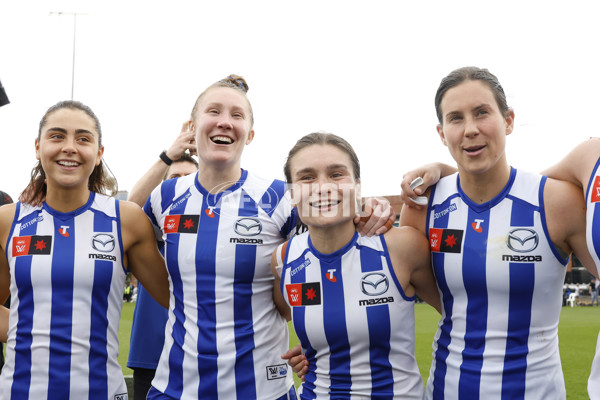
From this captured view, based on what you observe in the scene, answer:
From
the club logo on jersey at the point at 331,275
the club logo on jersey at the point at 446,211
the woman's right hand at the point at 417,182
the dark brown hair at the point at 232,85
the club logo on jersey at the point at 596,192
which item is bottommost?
the club logo on jersey at the point at 331,275

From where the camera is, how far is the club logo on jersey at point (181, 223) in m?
2.86

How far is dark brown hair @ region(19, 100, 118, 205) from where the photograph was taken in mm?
2955

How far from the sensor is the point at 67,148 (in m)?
2.79

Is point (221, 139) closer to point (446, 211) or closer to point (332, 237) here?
point (332, 237)

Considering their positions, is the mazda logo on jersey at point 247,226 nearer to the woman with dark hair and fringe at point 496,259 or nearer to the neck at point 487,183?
the woman with dark hair and fringe at point 496,259

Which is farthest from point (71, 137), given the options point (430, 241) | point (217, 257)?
point (430, 241)

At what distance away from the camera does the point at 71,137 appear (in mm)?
2836

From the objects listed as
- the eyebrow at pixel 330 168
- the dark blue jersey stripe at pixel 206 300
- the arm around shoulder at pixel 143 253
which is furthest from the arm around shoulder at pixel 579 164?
the arm around shoulder at pixel 143 253

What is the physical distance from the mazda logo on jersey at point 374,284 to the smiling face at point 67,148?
5.19ft

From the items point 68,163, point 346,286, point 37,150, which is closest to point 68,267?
point 68,163

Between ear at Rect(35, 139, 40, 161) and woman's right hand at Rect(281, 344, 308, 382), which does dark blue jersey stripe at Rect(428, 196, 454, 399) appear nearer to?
woman's right hand at Rect(281, 344, 308, 382)

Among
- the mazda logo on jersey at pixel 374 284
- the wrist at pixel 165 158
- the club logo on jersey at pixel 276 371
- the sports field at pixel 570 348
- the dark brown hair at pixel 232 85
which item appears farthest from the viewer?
the sports field at pixel 570 348

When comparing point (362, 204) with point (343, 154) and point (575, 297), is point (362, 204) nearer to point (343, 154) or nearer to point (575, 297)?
point (343, 154)

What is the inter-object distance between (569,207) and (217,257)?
168cm
